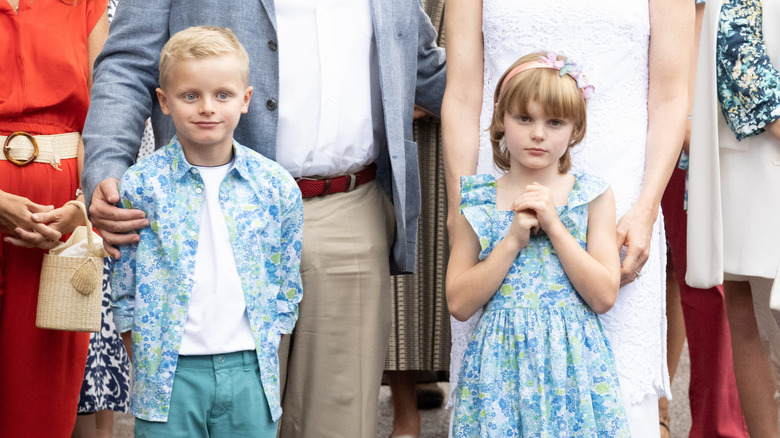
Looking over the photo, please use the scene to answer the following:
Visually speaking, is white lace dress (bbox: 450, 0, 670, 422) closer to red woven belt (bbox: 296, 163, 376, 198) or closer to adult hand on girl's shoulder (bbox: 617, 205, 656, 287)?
adult hand on girl's shoulder (bbox: 617, 205, 656, 287)

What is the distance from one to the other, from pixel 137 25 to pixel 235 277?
832mm

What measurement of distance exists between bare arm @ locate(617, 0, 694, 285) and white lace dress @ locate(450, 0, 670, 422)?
29mm

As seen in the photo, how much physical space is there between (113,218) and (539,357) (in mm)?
1158

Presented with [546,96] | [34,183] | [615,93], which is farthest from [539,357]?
[34,183]

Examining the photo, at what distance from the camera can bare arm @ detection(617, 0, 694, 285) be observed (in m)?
2.97

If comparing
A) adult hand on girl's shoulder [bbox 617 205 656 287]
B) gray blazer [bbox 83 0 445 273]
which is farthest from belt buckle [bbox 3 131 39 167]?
adult hand on girl's shoulder [bbox 617 205 656 287]

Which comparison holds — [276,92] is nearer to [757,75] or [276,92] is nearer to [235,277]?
[235,277]

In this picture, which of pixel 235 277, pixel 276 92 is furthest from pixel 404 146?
pixel 235 277

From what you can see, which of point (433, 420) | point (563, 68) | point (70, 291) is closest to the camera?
point (563, 68)

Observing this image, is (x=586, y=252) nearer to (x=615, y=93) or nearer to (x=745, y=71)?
(x=615, y=93)

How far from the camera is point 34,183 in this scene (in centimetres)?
355

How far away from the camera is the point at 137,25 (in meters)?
3.05

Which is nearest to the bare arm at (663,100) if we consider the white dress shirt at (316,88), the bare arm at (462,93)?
the bare arm at (462,93)

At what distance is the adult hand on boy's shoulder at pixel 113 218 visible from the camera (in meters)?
2.73
